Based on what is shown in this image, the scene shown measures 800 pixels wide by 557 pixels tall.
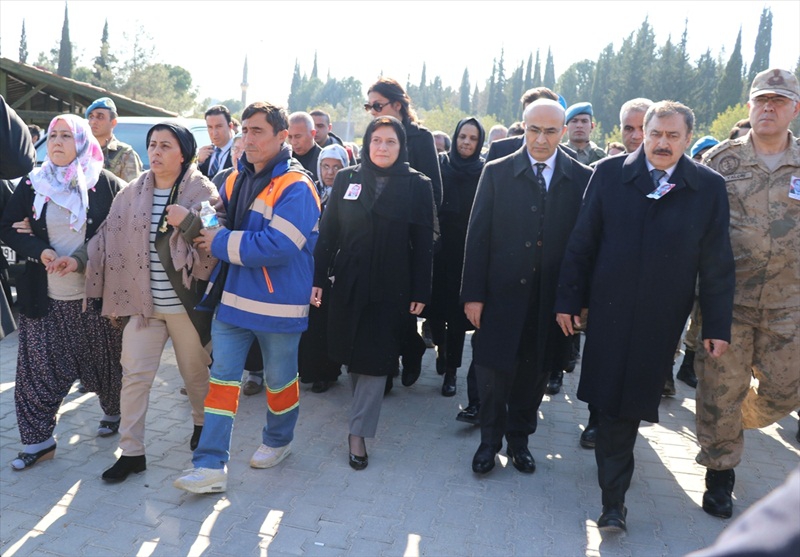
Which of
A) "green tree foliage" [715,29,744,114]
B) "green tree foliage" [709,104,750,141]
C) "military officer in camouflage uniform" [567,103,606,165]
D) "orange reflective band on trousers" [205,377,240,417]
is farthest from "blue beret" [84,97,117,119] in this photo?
"green tree foliage" [715,29,744,114]

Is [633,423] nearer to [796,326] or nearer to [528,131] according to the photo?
[796,326]

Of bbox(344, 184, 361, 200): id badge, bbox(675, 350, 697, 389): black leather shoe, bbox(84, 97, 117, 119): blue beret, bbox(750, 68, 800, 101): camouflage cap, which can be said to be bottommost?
bbox(675, 350, 697, 389): black leather shoe

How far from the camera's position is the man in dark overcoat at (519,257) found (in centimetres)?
411

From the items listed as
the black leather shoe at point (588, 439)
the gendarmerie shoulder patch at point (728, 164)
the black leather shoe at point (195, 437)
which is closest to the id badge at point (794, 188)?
the gendarmerie shoulder patch at point (728, 164)

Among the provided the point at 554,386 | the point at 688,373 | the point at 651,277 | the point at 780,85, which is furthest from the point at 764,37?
the point at 651,277

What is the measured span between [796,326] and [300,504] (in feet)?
9.50

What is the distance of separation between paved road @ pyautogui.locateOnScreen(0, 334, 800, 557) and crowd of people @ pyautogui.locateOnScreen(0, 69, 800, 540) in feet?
0.55

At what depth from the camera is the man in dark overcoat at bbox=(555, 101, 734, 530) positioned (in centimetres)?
354

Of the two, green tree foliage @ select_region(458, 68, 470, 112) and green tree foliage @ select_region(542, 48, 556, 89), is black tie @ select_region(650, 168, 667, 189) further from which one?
green tree foliage @ select_region(458, 68, 470, 112)

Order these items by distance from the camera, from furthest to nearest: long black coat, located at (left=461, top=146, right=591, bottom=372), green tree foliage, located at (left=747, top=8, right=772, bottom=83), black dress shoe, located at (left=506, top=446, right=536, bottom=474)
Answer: green tree foliage, located at (left=747, top=8, right=772, bottom=83) < black dress shoe, located at (left=506, top=446, right=536, bottom=474) < long black coat, located at (left=461, top=146, right=591, bottom=372)

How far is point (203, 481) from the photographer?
377cm

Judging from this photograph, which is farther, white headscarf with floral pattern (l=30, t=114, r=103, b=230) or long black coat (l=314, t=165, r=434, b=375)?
long black coat (l=314, t=165, r=434, b=375)

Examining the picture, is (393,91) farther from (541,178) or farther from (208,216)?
(208,216)

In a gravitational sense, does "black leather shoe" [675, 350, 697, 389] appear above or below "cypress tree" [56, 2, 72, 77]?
below
